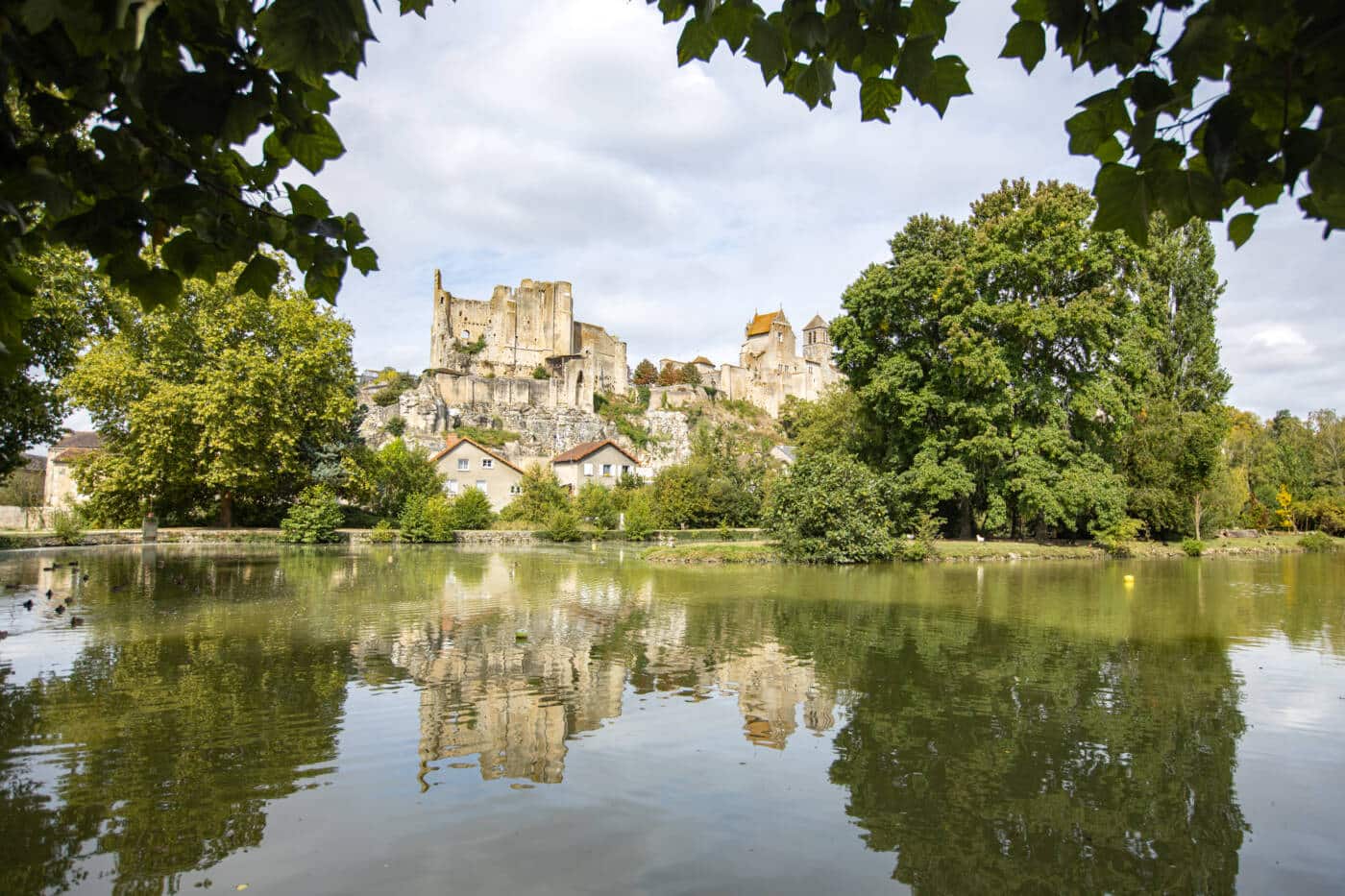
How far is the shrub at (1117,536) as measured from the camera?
100 feet

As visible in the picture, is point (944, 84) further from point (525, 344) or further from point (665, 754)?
point (525, 344)

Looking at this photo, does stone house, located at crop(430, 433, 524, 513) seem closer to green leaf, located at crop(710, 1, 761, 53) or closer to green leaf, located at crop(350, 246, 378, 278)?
green leaf, located at crop(350, 246, 378, 278)

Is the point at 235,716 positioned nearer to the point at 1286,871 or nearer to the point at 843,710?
the point at 843,710

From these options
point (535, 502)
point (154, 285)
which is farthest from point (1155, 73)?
point (535, 502)

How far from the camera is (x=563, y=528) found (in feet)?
132

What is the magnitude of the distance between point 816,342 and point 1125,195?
11319 centimetres

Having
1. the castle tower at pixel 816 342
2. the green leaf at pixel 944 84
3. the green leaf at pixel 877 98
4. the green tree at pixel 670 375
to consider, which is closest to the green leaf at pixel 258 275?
the green leaf at pixel 877 98

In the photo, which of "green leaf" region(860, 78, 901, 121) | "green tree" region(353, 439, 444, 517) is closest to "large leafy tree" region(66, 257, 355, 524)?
"green tree" region(353, 439, 444, 517)

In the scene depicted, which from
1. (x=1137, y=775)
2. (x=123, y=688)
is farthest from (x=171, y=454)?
(x=1137, y=775)

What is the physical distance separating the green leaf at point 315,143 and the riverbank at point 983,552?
23.8m

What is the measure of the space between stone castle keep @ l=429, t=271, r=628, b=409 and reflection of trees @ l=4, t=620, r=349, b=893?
2980 inches

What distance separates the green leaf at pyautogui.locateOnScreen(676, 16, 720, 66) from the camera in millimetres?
3223

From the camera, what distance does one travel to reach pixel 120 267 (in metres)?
3.04

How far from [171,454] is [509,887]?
37.7 m
